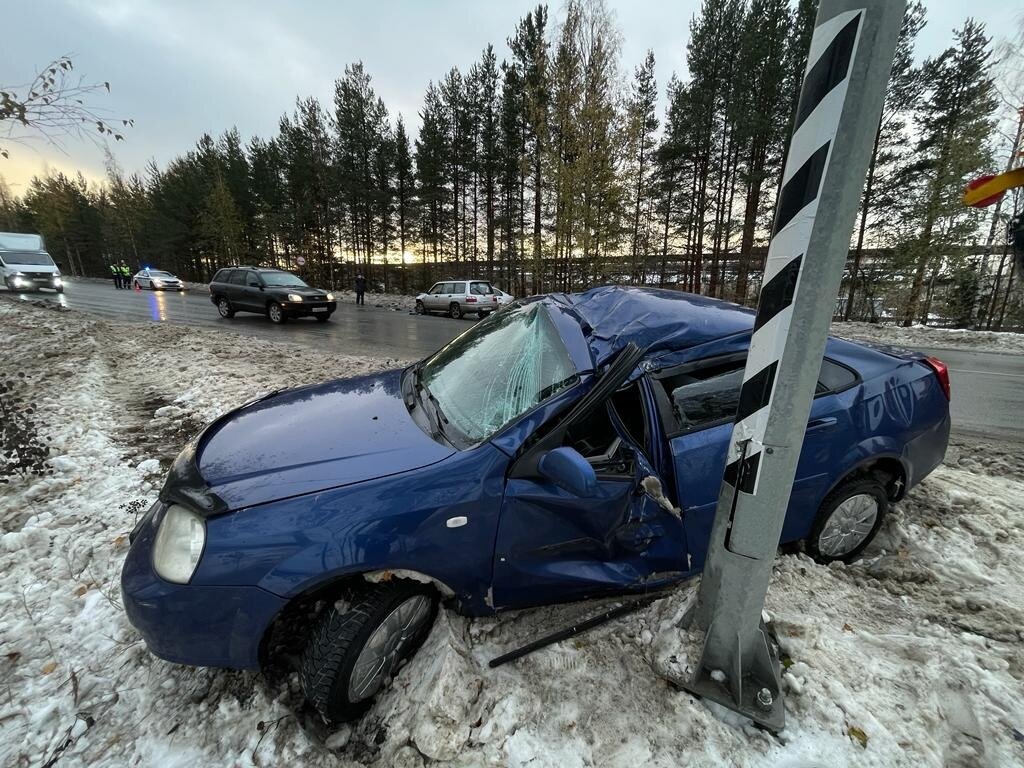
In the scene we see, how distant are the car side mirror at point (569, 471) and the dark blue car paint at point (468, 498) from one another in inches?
6.6

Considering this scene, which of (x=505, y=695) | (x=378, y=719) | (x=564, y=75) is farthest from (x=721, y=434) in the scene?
(x=564, y=75)

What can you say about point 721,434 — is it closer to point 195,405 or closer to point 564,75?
point 195,405

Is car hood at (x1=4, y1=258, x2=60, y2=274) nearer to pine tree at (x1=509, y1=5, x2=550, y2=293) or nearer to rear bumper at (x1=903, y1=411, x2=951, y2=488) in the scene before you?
pine tree at (x1=509, y1=5, x2=550, y2=293)

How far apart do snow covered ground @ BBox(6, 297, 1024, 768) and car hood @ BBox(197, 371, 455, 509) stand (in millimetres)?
839

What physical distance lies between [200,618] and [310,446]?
2.35ft

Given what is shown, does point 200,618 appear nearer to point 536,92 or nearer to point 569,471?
point 569,471

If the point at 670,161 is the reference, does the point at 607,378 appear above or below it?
below

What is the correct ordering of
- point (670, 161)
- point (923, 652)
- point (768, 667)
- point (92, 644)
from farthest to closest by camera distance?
point (670, 161)
point (92, 644)
point (923, 652)
point (768, 667)

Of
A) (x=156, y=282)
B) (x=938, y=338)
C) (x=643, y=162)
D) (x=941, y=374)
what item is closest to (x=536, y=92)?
(x=643, y=162)

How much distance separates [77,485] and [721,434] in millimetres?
4519

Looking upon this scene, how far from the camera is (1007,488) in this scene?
3.51 metres

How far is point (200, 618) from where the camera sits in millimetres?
1567

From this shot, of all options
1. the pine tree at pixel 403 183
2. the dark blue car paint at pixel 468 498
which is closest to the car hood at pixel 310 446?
the dark blue car paint at pixel 468 498

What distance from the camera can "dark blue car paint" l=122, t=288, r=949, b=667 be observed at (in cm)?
156
